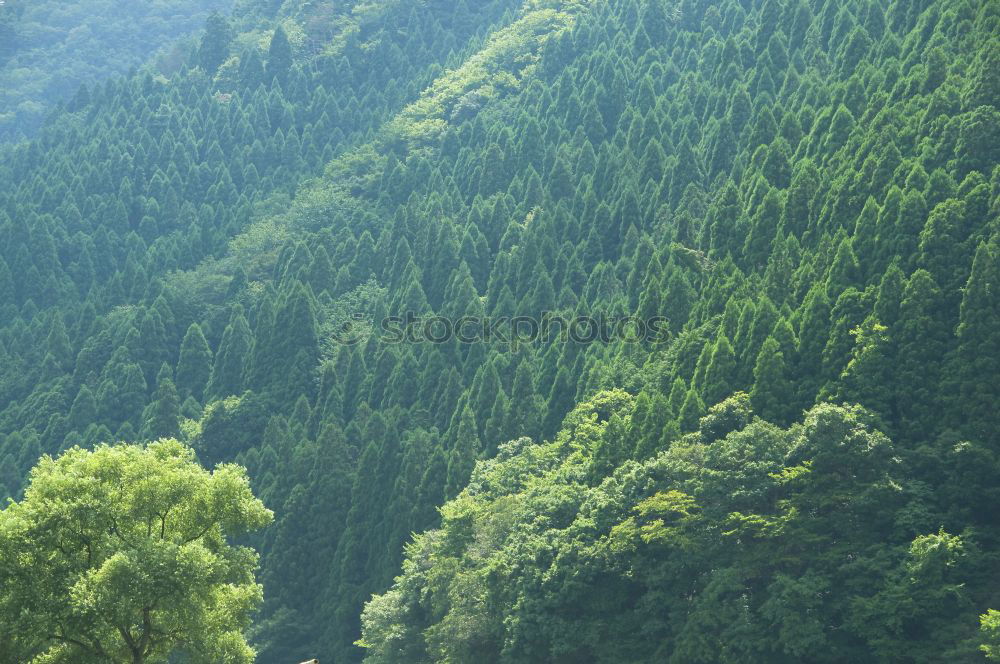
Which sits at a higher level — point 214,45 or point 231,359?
point 214,45

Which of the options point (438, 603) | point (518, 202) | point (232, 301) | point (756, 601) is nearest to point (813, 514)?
point (756, 601)

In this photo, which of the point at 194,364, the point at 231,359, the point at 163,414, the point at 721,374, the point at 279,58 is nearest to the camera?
the point at 721,374

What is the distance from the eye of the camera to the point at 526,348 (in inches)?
3378

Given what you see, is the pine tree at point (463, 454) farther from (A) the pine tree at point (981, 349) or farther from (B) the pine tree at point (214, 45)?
(B) the pine tree at point (214, 45)

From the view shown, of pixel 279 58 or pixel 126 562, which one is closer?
pixel 126 562

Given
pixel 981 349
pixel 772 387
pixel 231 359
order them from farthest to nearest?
pixel 231 359, pixel 772 387, pixel 981 349

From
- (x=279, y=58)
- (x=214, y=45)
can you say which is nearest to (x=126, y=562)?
(x=279, y=58)

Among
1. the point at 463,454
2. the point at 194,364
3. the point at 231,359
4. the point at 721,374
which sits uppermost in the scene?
the point at 194,364

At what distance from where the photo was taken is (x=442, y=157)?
122000mm

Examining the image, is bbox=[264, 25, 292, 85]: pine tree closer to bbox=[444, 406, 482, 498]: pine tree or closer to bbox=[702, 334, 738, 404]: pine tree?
bbox=[444, 406, 482, 498]: pine tree

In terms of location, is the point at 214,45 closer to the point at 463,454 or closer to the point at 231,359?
the point at 231,359

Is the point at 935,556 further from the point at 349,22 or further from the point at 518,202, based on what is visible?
the point at 349,22

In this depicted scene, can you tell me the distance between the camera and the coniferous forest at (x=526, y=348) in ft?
158

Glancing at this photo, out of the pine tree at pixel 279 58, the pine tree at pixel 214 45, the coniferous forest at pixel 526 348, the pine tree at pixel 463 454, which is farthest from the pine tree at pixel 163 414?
the pine tree at pixel 214 45
